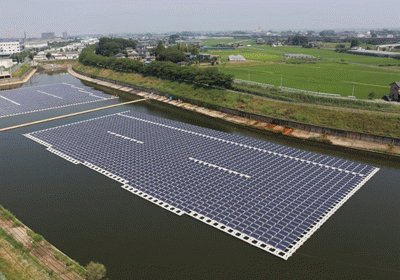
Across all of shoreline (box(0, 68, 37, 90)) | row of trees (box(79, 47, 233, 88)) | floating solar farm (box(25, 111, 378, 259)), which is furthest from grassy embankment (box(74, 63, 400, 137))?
shoreline (box(0, 68, 37, 90))

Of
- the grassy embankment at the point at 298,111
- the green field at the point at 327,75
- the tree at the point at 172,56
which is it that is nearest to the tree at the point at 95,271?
the grassy embankment at the point at 298,111

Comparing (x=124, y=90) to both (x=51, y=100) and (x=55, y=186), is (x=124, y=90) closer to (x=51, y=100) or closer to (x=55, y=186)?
(x=51, y=100)

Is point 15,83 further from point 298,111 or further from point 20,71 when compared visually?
point 298,111

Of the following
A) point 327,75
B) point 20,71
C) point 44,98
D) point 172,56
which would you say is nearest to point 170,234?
point 44,98

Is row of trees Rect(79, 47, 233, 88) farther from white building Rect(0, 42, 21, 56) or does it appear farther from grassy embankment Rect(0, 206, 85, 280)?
white building Rect(0, 42, 21, 56)

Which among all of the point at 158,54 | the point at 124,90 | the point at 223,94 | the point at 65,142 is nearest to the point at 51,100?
the point at 124,90

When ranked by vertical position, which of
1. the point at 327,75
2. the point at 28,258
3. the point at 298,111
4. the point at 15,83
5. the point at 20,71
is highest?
the point at 327,75
